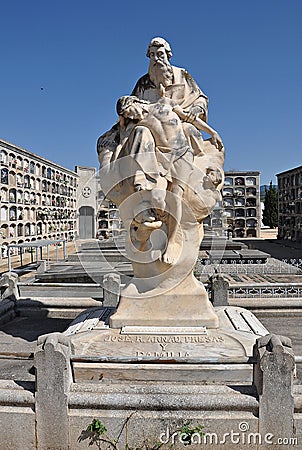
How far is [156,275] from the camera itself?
18.8 feet

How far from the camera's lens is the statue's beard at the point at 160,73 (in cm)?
584

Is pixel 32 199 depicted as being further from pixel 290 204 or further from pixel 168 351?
pixel 168 351

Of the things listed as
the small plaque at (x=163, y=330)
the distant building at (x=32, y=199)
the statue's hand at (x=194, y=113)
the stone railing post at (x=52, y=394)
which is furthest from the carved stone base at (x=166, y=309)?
the distant building at (x=32, y=199)

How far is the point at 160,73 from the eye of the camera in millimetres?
5879

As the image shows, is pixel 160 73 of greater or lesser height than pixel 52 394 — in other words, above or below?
above

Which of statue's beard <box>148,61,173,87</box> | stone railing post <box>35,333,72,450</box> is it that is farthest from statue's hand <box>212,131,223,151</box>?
stone railing post <box>35,333,72,450</box>

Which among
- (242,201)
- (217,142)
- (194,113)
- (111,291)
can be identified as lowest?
(111,291)

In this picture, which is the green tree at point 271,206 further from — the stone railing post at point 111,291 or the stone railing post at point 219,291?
the stone railing post at point 111,291

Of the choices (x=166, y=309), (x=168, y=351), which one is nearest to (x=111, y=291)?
(x=166, y=309)

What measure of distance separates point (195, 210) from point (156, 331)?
5.63 feet

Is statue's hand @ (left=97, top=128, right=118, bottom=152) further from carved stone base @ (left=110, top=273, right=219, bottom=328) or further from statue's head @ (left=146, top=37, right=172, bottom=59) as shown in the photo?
carved stone base @ (left=110, top=273, right=219, bottom=328)

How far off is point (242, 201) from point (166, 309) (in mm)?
46138

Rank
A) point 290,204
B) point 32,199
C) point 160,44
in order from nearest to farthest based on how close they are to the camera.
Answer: point 160,44 → point 32,199 → point 290,204

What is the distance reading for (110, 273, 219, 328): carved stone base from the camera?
558 centimetres
